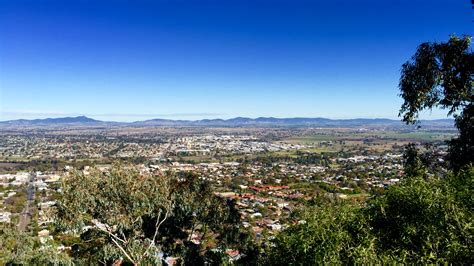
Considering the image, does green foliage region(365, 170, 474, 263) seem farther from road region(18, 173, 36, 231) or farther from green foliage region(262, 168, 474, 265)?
road region(18, 173, 36, 231)

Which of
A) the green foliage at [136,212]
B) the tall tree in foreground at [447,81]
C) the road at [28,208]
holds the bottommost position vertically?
the road at [28,208]

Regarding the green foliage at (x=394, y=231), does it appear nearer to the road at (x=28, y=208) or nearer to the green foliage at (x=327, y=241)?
the green foliage at (x=327, y=241)

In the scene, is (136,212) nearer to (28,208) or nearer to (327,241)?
(327,241)

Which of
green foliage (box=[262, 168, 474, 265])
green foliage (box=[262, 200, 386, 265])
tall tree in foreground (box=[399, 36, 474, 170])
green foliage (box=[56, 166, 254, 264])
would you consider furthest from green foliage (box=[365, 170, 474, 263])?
green foliage (box=[56, 166, 254, 264])

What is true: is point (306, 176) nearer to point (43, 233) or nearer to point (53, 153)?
point (43, 233)

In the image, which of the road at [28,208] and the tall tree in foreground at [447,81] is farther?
the road at [28,208]

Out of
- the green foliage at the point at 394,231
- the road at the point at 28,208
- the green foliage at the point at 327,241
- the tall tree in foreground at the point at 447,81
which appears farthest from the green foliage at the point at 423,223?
the road at the point at 28,208

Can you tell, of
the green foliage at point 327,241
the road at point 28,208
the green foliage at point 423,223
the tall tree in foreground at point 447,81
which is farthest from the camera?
the road at point 28,208

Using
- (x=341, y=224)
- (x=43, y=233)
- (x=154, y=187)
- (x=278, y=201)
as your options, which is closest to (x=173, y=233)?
(x=154, y=187)
